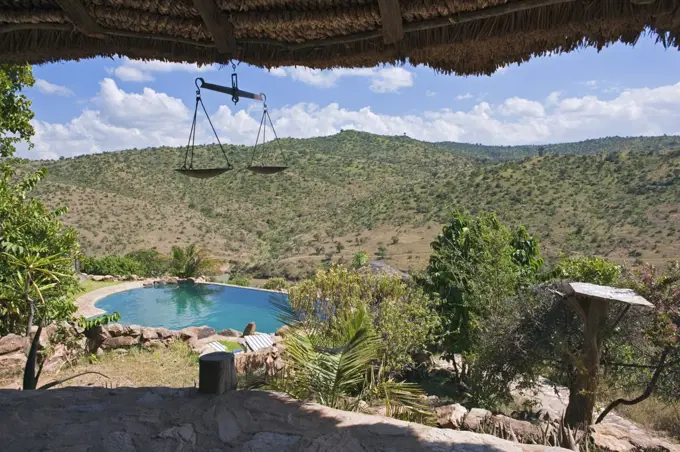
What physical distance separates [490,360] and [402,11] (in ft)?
18.5

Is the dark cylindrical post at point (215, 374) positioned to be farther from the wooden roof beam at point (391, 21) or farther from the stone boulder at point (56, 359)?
the stone boulder at point (56, 359)

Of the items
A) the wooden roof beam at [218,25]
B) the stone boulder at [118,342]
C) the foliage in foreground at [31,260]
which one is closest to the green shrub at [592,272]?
the wooden roof beam at [218,25]

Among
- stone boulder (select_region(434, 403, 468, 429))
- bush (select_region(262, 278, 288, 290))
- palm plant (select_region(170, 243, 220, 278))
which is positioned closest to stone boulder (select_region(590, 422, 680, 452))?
stone boulder (select_region(434, 403, 468, 429))

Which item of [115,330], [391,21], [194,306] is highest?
[391,21]

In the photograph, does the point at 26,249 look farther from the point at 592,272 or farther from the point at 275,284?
the point at 275,284

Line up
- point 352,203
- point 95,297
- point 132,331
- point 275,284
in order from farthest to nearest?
point 352,203 < point 275,284 < point 95,297 < point 132,331

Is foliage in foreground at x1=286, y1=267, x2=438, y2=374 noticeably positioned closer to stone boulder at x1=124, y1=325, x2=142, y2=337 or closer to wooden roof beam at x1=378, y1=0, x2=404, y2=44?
stone boulder at x1=124, y1=325, x2=142, y2=337

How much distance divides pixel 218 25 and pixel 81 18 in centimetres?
84

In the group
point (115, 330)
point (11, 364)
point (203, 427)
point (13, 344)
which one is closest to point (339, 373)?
point (203, 427)

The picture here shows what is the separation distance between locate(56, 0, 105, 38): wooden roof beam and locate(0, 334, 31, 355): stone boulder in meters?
6.02

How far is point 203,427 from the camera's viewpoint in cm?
338

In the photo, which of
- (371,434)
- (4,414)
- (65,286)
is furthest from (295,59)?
(65,286)

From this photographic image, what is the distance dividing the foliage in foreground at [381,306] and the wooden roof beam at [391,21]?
Answer: 15.6 feet

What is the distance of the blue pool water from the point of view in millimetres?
16562
